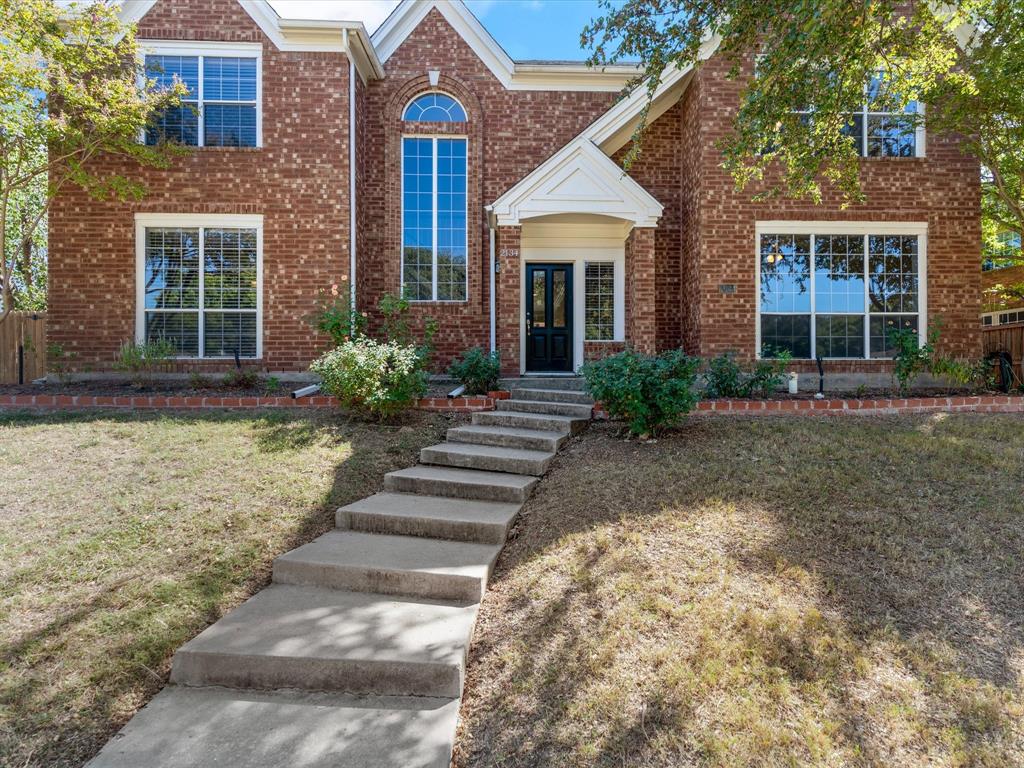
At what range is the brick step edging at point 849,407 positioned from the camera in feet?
25.0

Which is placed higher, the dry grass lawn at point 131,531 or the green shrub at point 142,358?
the green shrub at point 142,358

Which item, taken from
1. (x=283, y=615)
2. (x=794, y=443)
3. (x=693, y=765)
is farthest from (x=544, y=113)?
(x=693, y=765)

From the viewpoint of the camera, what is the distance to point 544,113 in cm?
1119

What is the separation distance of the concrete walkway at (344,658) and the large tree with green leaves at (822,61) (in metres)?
4.70

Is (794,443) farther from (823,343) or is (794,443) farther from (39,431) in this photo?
(39,431)

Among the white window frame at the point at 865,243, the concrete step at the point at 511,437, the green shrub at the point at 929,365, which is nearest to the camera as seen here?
the concrete step at the point at 511,437

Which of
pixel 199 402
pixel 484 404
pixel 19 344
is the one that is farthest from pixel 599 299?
pixel 19 344

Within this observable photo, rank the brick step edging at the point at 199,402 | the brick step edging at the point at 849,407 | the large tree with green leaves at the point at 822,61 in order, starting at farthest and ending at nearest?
the brick step edging at the point at 199,402
the brick step edging at the point at 849,407
the large tree with green leaves at the point at 822,61

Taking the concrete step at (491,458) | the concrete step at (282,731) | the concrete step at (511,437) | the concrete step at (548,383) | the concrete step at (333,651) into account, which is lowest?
the concrete step at (282,731)

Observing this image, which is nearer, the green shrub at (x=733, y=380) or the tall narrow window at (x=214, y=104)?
the green shrub at (x=733, y=380)

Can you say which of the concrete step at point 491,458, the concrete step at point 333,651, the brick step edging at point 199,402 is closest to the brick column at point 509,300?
the brick step edging at point 199,402

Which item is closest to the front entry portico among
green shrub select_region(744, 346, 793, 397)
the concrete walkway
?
green shrub select_region(744, 346, 793, 397)

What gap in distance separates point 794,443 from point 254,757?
5.50m

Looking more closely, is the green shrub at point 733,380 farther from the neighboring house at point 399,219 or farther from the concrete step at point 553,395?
the concrete step at point 553,395
